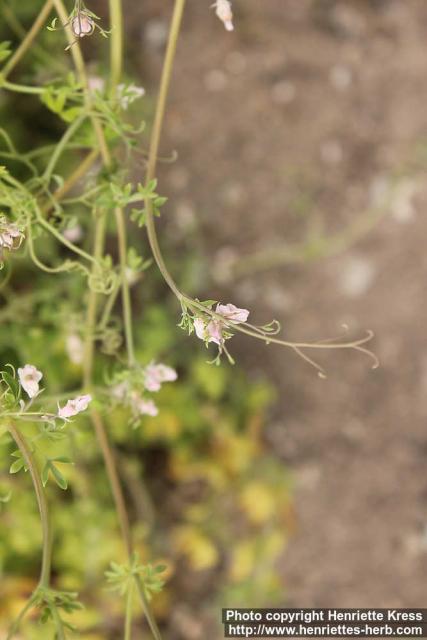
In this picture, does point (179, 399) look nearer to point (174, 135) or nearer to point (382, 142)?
point (174, 135)

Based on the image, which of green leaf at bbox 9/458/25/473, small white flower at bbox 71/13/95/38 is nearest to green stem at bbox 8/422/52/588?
green leaf at bbox 9/458/25/473

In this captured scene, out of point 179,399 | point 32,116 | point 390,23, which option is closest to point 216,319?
point 179,399

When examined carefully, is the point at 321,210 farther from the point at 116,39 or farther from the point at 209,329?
the point at 209,329

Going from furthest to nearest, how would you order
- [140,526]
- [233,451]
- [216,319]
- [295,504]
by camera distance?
[295,504], [233,451], [140,526], [216,319]

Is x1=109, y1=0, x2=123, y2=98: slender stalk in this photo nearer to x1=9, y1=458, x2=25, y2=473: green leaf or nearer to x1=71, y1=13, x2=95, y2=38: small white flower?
x1=71, y1=13, x2=95, y2=38: small white flower

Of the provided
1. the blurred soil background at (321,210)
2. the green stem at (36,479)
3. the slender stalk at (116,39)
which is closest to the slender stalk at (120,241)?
the slender stalk at (116,39)

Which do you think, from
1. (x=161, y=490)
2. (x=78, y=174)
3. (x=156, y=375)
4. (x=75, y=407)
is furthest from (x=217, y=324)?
(x=161, y=490)
